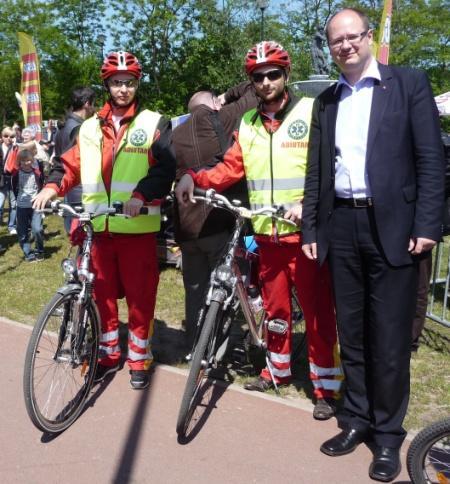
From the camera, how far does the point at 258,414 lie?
379cm

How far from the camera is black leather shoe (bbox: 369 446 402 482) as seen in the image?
310 cm

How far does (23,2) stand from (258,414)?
35.1m

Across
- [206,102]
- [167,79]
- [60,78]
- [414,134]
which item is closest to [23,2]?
[60,78]

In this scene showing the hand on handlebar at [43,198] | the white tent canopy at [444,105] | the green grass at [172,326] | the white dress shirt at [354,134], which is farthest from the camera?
the white tent canopy at [444,105]

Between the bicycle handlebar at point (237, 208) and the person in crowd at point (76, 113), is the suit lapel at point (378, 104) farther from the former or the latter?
the person in crowd at point (76, 113)

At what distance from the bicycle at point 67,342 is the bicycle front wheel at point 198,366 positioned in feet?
2.43

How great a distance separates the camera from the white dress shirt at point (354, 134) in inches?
119

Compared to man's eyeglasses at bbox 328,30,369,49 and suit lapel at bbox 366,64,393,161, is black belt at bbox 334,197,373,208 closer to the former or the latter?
suit lapel at bbox 366,64,393,161

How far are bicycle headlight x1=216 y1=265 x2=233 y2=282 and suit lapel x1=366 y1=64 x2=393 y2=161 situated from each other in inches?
43.4

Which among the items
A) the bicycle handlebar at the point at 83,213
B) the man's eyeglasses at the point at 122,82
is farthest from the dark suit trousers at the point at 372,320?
the man's eyeglasses at the point at 122,82

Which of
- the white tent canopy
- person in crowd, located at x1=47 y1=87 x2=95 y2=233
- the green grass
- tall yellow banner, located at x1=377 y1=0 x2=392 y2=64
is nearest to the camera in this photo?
the green grass

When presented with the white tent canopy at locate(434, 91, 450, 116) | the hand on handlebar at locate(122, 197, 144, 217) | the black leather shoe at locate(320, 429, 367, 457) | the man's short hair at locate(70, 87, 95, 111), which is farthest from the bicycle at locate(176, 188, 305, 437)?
the white tent canopy at locate(434, 91, 450, 116)

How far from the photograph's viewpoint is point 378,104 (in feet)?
9.66

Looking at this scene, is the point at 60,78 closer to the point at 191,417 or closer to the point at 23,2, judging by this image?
the point at 23,2
